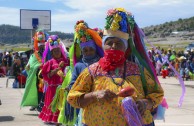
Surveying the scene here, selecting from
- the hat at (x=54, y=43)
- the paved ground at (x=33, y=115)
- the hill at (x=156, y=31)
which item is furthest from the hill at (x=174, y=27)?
the hat at (x=54, y=43)

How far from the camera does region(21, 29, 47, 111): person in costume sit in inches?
371

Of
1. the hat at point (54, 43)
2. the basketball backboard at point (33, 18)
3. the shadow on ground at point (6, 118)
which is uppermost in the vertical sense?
the basketball backboard at point (33, 18)

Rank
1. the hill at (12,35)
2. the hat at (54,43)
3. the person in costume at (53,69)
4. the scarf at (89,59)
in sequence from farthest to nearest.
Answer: the hill at (12,35), the hat at (54,43), the person in costume at (53,69), the scarf at (89,59)

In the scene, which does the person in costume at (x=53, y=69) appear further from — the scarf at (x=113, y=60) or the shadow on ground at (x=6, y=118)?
the scarf at (x=113, y=60)

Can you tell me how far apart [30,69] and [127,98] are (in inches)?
273

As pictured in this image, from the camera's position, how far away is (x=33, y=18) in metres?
26.2

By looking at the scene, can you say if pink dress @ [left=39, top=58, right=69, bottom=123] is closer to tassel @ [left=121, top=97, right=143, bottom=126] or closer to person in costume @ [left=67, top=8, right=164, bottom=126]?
person in costume @ [left=67, top=8, right=164, bottom=126]

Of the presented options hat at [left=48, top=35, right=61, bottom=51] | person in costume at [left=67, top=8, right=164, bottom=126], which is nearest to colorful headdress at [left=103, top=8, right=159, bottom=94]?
person in costume at [left=67, top=8, right=164, bottom=126]

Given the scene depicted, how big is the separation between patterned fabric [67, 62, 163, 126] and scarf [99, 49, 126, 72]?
4 centimetres

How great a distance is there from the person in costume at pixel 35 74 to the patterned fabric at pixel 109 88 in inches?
243

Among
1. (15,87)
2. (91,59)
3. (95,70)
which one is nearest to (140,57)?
(95,70)

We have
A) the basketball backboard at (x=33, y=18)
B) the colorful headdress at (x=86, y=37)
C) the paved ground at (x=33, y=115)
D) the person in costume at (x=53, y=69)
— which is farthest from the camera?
the basketball backboard at (x=33, y=18)

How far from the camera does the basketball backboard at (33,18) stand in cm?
2580

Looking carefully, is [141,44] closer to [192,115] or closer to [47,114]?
[47,114]
